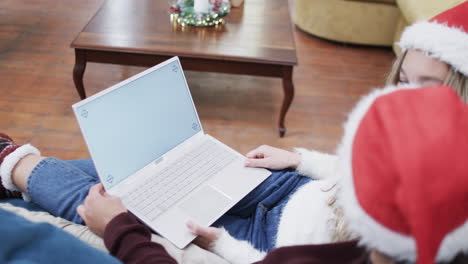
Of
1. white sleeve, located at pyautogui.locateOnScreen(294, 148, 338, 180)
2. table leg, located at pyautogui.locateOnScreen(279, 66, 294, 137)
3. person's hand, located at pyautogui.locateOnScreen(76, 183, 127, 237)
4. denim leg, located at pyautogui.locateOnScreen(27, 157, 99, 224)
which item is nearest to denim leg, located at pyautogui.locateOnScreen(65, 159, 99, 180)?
denim leg, located at pyautogui.locateOnScreen(27, 157, 99, 224)

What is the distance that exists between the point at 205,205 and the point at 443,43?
69 cm

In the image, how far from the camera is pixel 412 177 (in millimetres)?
515

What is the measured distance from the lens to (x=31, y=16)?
9.68 feet

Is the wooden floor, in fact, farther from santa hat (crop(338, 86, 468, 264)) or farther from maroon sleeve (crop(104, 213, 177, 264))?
santa hat (crop(338, 86, 468, 264))

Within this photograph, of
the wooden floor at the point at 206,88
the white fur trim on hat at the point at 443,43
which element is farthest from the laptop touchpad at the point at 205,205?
the wooden floor at the point at 206,88

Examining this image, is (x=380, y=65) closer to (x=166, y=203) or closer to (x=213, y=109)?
(x=213, y=109)

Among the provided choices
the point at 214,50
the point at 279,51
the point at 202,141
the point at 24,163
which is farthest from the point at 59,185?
the point at 279,51

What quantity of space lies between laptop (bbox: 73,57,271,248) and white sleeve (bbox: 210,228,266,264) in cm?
6

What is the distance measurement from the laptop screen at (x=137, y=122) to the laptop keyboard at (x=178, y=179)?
Answer: 0.05 metres

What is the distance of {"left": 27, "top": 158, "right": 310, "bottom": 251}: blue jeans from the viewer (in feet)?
3.31

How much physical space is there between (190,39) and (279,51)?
Answer: 17.2 inches

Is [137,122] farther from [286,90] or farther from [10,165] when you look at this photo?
[286,90]

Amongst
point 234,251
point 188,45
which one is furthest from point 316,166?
point 188,45

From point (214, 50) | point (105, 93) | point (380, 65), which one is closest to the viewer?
point (105, 93)
